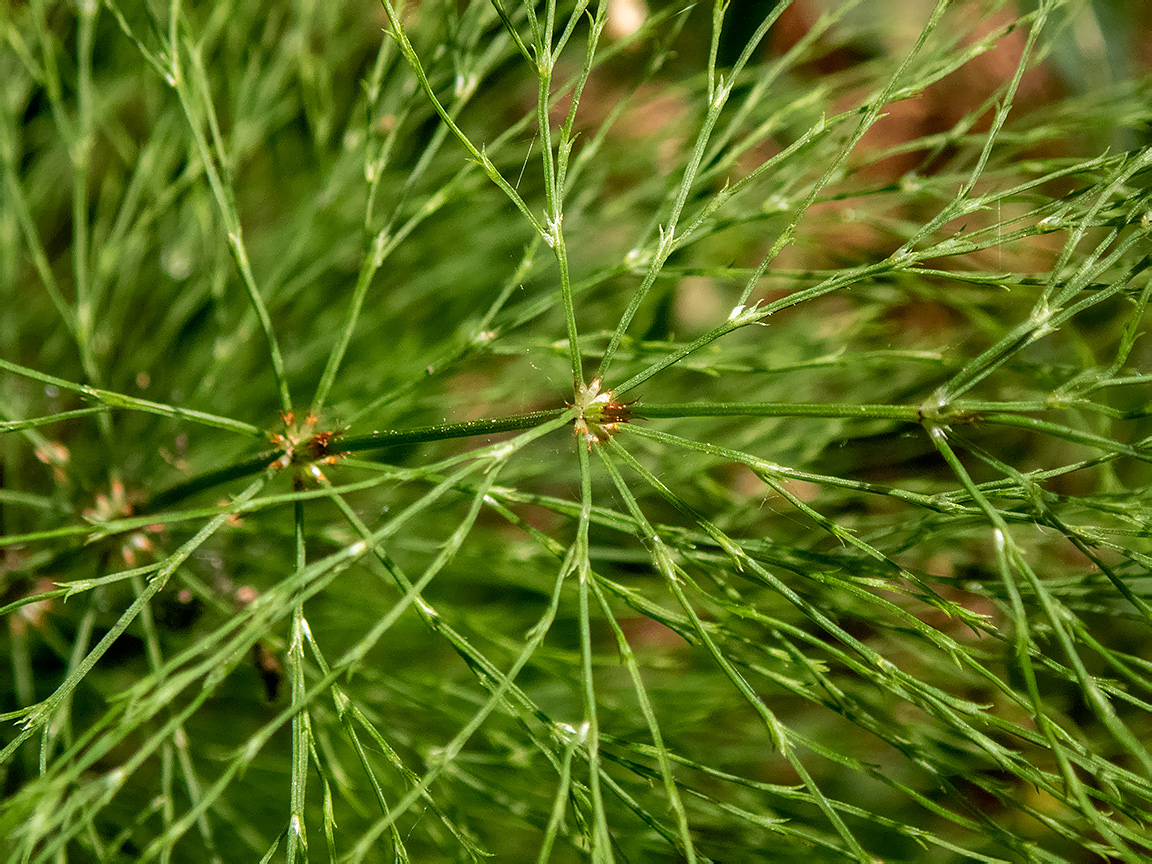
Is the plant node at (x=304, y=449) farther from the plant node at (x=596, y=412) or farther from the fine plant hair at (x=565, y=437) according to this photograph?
the plant node at (x=596, y=412)

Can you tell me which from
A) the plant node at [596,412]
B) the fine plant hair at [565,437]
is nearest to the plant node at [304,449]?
the fine plant hair at [565,437]

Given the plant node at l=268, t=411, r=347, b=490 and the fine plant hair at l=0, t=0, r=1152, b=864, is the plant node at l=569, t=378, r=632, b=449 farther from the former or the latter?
the plant node at l=268, t=411, r=347, b=490

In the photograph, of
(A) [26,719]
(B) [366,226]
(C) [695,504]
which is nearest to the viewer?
(A) [26,719]

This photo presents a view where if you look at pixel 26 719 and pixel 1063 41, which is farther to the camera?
pixel 1063 41

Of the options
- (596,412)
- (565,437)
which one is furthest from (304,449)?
(565,437)

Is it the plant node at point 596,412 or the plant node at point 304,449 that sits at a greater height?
the plant node at point 596,412

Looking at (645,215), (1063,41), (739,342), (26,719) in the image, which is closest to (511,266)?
(645,215)

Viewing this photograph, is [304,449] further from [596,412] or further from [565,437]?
[565,437]

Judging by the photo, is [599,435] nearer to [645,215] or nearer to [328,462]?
[328,462]
